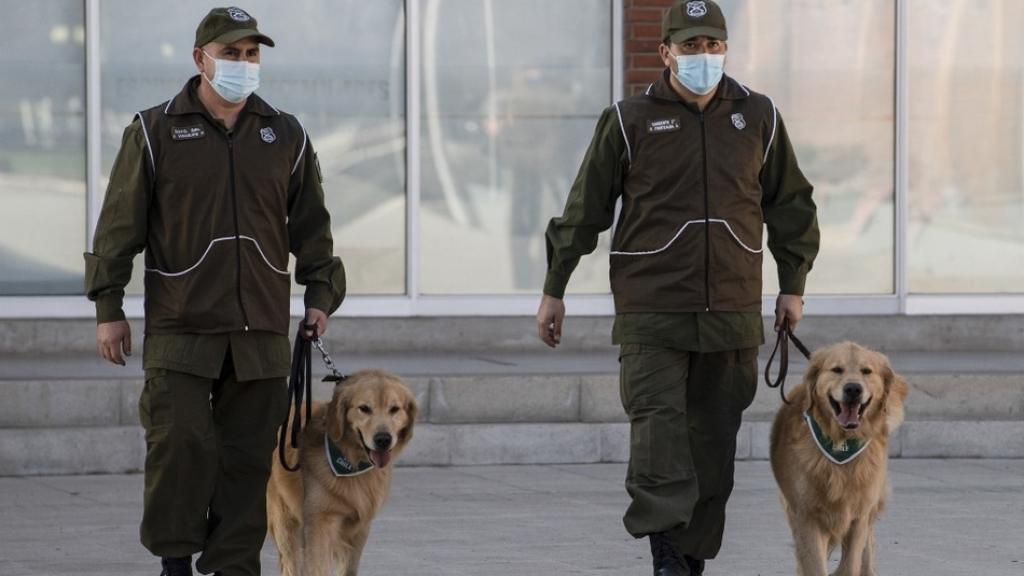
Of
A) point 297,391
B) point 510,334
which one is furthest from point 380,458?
point 510,334

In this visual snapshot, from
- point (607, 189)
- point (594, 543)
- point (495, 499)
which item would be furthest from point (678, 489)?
point (495, 499)

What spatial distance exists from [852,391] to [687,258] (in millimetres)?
801

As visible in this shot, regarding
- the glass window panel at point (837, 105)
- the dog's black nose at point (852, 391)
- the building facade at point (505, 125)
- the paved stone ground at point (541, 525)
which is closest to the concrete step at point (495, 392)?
the paved stone ground at point (541, 525)

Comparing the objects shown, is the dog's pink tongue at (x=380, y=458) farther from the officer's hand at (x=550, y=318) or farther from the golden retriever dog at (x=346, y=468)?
the officer's hand at (x=550, y=318)

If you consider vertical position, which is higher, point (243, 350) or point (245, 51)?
point (245, 51)

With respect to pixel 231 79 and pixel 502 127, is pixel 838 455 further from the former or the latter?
pixel 502 127

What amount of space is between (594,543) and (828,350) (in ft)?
5.50

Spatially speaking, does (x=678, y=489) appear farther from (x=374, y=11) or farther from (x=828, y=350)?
(x=374, y=11)

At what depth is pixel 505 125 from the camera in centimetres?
1273

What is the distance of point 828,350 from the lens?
692 centimetres

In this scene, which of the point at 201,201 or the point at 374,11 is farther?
the point at 374,11

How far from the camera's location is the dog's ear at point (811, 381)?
6891 millimetres

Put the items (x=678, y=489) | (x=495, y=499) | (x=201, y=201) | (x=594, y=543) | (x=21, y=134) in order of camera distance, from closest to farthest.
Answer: (x=201, y=201)
(x=678, y=489)
(x=594, y=543)
(x=495, y=499)
(x=21, y=134)

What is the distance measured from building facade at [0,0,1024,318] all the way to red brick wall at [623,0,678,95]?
0.02m
